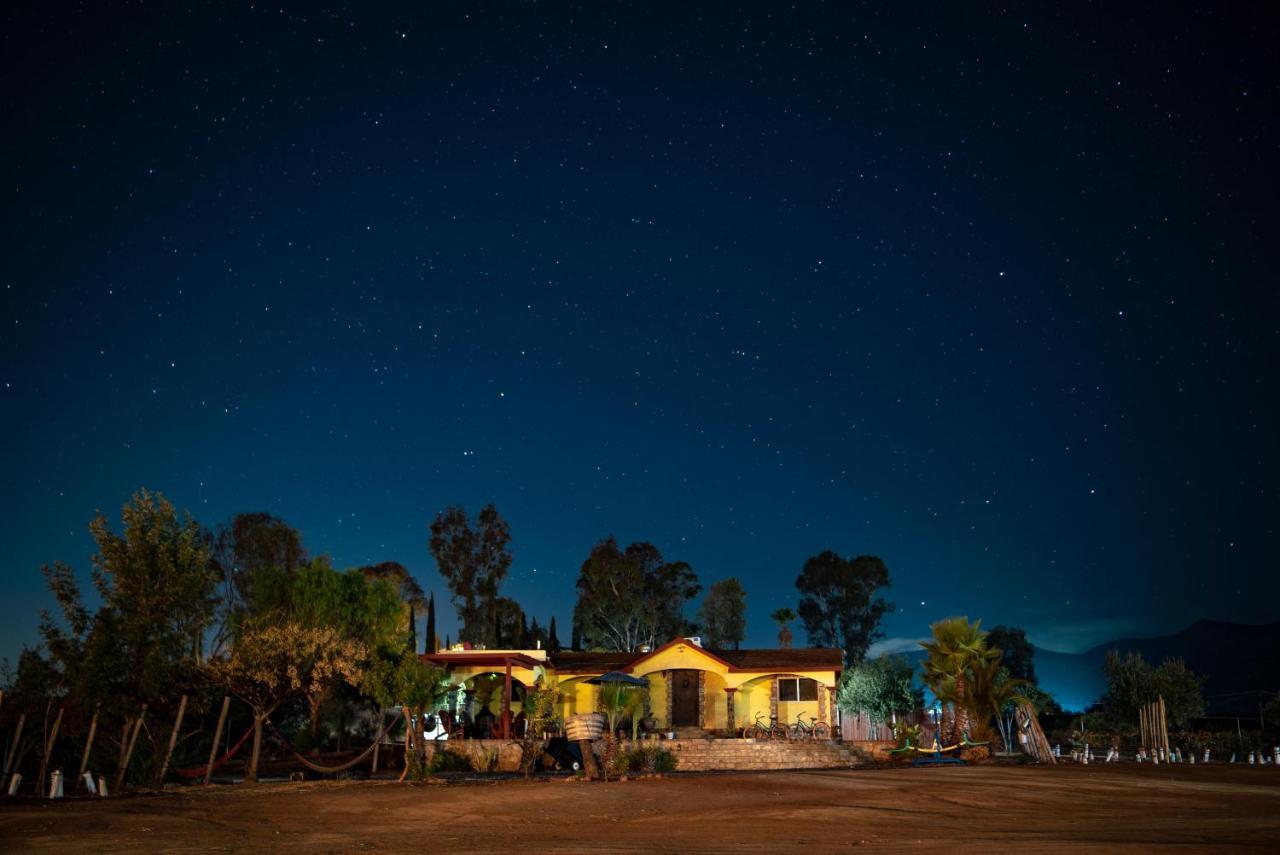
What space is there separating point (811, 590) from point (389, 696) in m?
48.3

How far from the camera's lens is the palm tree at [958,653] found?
32625 mm

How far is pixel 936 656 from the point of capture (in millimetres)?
33406

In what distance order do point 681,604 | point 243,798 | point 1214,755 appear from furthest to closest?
point 681,604
point 1214,755
point 243,798

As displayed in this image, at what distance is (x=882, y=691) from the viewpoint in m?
40.1

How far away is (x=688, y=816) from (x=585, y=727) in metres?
12.2

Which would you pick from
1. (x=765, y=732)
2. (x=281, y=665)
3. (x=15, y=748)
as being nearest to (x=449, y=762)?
(x=281, y=665)

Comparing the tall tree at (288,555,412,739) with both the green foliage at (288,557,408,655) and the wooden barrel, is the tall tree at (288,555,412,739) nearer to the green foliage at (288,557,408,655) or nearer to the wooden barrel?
the green foliage at (288,557,408,655)

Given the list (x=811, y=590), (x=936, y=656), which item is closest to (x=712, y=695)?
(x=936, y=656)

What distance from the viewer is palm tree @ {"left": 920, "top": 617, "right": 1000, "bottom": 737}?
32625 mm

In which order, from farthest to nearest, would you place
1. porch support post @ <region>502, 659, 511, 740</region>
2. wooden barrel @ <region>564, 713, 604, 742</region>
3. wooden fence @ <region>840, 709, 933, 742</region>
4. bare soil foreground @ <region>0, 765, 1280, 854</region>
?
wooden fence @ <region>840, 709, 933, 742</region> → porch support post @ <region>502, 659, 511, 740</region> → wooden barrel @ <region>564, 713, 604, 742</region> → bare soil foreground @ <region>0, 765, 1280, 854</region>

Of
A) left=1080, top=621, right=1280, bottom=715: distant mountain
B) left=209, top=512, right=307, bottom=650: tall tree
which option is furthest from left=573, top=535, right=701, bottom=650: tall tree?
left=1080, top=621, right=1280, bottom=715: distant mountain

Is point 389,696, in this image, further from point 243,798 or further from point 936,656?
point 936,656

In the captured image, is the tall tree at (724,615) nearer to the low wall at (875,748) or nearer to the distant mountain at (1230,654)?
the low wall at (875,748)

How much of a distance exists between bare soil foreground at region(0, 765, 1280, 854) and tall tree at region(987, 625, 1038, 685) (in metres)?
45.1
